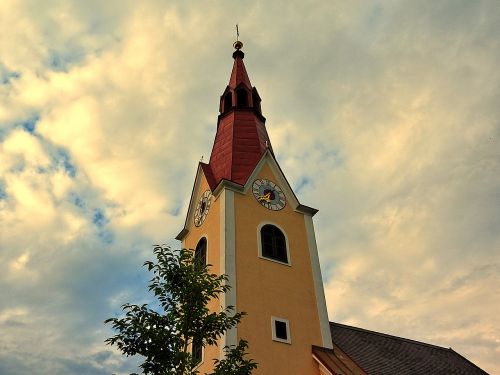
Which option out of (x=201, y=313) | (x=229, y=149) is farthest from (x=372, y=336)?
(x=201, y=313)

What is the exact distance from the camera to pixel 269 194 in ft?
72.3

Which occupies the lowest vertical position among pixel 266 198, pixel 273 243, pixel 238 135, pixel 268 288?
pixel 268 288

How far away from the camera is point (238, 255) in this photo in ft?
61.6

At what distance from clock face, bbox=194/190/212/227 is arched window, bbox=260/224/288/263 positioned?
9.80 feet

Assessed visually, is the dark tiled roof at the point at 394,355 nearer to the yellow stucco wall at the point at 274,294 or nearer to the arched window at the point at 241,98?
the yellow stucco wall at the point at 274,294

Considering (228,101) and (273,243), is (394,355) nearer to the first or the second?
(273,243)

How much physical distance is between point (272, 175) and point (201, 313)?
12565 millimetres

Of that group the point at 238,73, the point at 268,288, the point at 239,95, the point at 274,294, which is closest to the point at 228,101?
the point at 239,95

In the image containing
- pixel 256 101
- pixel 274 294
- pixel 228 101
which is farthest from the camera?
pixel 256 101

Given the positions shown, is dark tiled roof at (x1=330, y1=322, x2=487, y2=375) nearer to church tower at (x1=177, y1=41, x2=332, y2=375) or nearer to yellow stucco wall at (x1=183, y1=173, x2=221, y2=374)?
church tower at (x1=177, y1=41, x2=332, y2=375)

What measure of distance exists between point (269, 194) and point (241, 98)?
842 cm

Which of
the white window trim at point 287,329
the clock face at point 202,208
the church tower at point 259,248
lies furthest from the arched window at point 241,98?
the white window trim at point 287,329

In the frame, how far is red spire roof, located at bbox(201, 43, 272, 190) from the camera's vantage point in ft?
75.5

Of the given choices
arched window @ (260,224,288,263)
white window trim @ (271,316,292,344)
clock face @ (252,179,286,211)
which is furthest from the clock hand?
white window trim @ (271,316,292,344)
